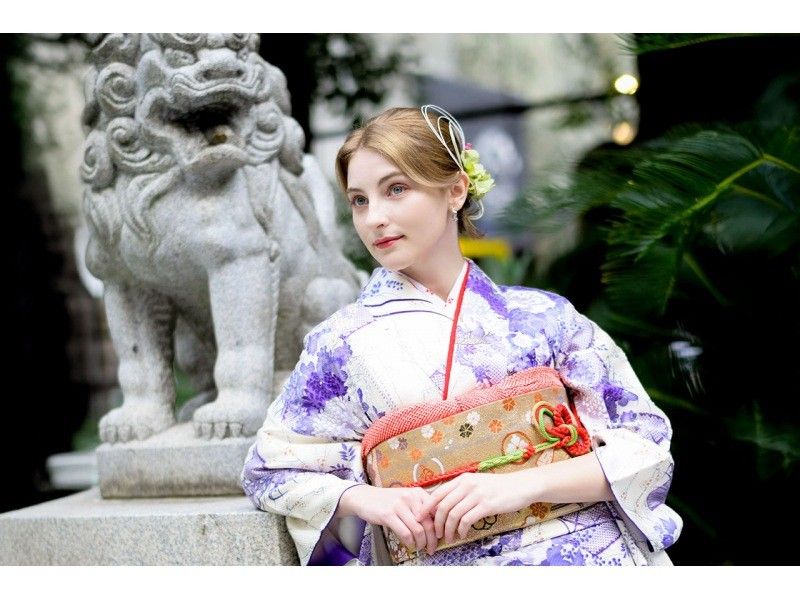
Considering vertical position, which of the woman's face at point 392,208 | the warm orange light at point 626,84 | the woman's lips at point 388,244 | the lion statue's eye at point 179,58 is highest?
the lion statue's eye at point 179,58

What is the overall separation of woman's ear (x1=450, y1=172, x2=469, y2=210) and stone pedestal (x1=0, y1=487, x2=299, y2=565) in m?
0.69

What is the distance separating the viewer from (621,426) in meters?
1.82

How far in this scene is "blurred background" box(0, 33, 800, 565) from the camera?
316cm

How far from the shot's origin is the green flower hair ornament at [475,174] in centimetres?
188

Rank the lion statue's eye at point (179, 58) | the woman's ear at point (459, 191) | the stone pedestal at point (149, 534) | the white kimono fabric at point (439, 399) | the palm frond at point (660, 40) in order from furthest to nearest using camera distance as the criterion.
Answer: the palm frond at point (660, 40) < the lion statue's eye at point (179, 58) < the stone pedestal at point (149, 534) < the woman's ear at point (459, 191) < the white kimono fabric at point (439, 399)

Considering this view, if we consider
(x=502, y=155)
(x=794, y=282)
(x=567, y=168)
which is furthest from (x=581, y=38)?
(x=794, y=282)

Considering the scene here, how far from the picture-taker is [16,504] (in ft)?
15.3

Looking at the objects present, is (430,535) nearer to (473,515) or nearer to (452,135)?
(473,515)

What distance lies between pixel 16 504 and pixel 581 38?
12.3ft

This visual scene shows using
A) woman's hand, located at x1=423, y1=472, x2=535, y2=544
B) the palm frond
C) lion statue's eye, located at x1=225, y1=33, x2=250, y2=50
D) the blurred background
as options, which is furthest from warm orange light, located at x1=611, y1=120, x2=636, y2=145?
woman's hand, located at x1=423, y1=472, x2=535, y2=544

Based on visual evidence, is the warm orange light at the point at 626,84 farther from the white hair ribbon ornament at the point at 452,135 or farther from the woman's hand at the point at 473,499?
the woman's hand at the point at 473,499

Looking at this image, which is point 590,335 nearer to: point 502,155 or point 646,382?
point 646,382

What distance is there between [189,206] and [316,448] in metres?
0.76

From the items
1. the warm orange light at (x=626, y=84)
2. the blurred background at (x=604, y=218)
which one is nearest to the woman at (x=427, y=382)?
the blurred background at (x=604, y=218)
